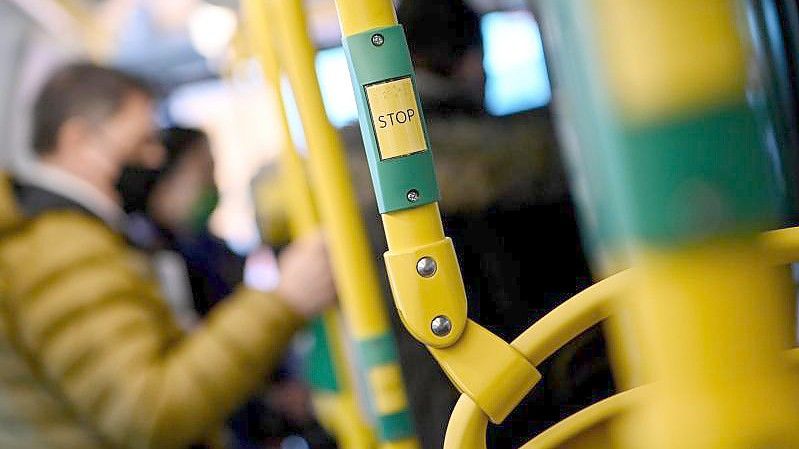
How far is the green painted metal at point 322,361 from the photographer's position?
144 cm

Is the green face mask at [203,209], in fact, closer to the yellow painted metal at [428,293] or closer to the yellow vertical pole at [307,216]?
the yellow vertical pole at [307,216]

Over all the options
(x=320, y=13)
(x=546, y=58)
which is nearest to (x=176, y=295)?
(x=320, y=13)

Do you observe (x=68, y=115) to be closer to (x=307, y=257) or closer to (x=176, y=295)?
(x=307, y=257)

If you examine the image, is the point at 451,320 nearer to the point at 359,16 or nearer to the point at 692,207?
the point at 359,16

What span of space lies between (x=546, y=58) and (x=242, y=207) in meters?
2.73

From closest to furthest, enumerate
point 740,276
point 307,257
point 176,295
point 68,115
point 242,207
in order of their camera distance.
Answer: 1. point 740,276
2. point 307,257
3. point 68,115
4. point 176,295
5. point 242,207

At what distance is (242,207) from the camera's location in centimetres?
389

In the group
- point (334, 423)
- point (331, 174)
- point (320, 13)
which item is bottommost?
point (334, 423)

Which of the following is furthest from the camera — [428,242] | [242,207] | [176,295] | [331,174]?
[242,207]

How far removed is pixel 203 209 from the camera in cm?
233

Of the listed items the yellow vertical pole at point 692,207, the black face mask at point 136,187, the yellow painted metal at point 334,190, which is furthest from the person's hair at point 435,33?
the black face mask at point 136,187

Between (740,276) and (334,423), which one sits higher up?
(740,276)

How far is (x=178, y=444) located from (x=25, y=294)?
10.7 inches

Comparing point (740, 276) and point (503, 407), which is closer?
point (740, 276)
